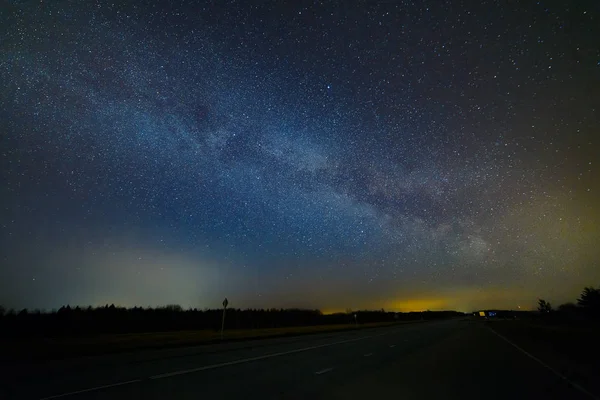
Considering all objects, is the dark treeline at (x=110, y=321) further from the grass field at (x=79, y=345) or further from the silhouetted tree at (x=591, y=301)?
the silhouetted tree at (x=591, y=301)

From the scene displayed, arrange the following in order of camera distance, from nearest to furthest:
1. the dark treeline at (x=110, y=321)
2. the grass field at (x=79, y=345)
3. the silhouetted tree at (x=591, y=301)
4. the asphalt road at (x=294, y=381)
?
1. the asphalt road at (x=294, y=381)
2. the grass field at (x=79, y=345)
3. the dark treeline at (x=110, y=321)
4. the silhouetted tree at (x=591, y=301)

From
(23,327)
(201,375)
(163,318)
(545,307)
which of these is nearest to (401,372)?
(201,375)

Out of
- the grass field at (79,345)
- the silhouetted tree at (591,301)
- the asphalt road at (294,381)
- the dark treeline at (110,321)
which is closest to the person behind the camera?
the asphalt road at (294,381)

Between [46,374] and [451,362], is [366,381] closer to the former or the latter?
[451,362]

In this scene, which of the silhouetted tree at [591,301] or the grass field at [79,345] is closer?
the grass field at [79,345]

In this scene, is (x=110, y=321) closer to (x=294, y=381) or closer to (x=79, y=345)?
(x=79, y=345)

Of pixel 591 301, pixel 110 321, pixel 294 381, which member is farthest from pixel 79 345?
pixel 591 301

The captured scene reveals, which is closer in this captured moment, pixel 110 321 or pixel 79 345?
pixel 79 345

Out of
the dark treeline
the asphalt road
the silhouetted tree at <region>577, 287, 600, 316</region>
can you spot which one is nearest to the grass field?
the asphalt road

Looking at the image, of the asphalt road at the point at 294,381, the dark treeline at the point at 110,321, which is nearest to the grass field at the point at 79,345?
the asphalt road at the point at 294,381

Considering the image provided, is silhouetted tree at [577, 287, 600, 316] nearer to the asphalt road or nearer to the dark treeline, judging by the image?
the dark treeline

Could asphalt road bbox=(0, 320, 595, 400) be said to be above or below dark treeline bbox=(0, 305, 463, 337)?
below

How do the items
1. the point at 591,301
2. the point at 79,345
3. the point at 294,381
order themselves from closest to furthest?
the point at 294,381 → the point at 79,345 → the point at 591,301

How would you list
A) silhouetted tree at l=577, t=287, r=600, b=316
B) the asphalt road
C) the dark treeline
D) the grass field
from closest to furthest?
the asphalt road < the grass field < the dark treeline < silhouetted tree at l=577, t=287, r=600, b=316
